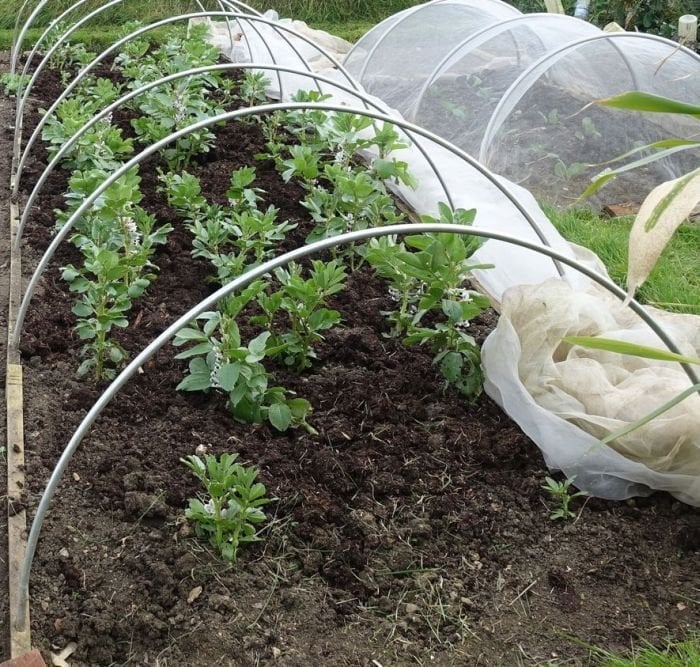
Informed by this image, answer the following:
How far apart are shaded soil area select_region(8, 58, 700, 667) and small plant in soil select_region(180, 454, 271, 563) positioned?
0.06 m

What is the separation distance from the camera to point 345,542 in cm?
246

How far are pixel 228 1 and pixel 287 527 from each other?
3507 millimetres

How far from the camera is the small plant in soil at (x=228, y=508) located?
2.32 m

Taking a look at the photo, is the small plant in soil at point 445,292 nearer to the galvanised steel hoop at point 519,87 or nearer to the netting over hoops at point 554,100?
the netting over hoops at point 554,100

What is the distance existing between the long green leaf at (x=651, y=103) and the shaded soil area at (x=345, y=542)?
129 cm

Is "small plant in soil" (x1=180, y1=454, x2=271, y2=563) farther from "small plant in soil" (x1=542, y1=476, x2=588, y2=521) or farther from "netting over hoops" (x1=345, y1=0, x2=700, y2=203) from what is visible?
"netting over hoops" (x1=345, y1=0, x2=700, y2=203)

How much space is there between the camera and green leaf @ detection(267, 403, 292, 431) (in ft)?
9.02

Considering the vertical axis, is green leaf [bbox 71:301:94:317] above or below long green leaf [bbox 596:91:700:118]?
below

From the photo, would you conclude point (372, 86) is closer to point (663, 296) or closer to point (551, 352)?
point (663, 296)

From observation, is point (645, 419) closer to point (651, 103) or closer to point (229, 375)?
point (651, 103)

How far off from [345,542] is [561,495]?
66cm

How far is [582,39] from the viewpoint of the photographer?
190 inches

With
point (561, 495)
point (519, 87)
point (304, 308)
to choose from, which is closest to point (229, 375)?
point (304, 308)

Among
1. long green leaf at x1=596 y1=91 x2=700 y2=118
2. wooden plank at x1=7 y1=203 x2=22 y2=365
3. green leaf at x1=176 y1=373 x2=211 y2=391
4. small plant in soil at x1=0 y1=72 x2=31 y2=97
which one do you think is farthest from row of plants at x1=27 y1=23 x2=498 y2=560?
small plant in soil at x1=0 y1=72 x2=31 y2=97
